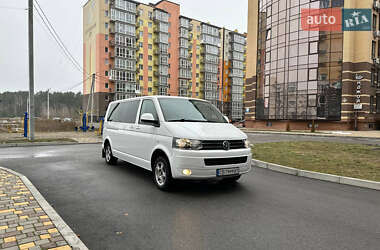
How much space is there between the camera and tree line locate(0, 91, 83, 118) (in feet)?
306

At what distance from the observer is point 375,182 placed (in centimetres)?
552

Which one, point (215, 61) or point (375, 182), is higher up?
point (215, 61)

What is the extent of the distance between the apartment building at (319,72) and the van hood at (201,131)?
2714 centimetres

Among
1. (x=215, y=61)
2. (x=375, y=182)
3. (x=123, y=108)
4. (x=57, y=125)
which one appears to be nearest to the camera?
(x=375, y=182)

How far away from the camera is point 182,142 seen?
4.53 meters

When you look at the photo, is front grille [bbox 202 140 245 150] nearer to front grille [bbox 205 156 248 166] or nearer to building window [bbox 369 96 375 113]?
front grille [bbox 205 156 248 166]

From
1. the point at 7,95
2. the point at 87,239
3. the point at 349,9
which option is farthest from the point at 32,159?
the point at 7,95

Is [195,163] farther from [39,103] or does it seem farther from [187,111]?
[39,103]

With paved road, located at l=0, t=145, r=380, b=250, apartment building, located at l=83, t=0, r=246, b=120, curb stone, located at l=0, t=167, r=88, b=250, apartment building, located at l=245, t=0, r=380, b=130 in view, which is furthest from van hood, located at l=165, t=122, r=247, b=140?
apartment building, located at l=83, t=0, r=246, b=120

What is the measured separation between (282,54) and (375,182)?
32740mm

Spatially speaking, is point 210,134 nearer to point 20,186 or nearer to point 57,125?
point 20,186

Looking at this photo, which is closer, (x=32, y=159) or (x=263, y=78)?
(x=32, y=159)

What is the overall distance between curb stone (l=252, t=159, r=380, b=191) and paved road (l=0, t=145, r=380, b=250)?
0.32 m

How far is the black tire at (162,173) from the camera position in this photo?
474 centimetres
